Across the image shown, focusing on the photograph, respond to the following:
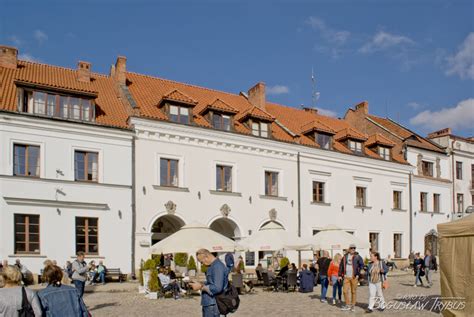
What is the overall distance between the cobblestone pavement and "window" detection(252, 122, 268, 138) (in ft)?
34.9

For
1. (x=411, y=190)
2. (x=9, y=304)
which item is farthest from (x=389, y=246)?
(x=9, y=304)

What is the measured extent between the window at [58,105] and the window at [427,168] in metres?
24.5

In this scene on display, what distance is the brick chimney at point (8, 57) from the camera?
25.3 meters

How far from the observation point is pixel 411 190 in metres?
36.4

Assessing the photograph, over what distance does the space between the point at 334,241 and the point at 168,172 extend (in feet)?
29.7

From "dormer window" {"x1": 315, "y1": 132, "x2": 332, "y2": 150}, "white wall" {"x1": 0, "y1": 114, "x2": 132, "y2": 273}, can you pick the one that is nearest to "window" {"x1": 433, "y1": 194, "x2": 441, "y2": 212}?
"dormer window" {"x1": 315, "y1": 132, "x2": 332, "y2": 150}

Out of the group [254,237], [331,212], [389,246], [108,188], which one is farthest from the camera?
[389,246]

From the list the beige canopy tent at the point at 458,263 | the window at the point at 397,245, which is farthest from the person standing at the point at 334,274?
the window at the point at 397,245

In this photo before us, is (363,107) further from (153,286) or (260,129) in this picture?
(153,286)

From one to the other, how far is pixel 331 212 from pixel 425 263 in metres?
9.85

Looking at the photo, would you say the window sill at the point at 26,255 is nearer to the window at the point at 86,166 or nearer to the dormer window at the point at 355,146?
the window at the point at 86,166

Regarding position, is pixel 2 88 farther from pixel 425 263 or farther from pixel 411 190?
pixel 411 190

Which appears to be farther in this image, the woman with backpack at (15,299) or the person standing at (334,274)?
the person standing at (334,274)

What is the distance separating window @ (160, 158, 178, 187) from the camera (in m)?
25.9
